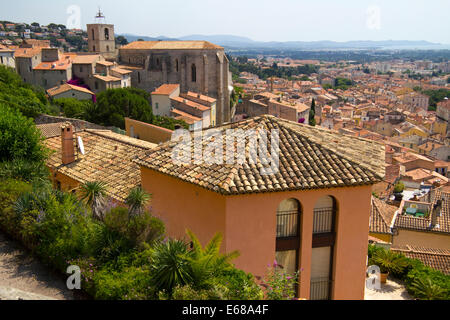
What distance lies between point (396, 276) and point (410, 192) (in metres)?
28.0

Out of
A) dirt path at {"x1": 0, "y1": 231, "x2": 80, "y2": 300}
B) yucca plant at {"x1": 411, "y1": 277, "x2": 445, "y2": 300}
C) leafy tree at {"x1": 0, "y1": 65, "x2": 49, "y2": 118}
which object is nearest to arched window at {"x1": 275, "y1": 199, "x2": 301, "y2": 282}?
dirt path at {"x1": 0, "y1": 231, "x2": 80, "y2": 300}

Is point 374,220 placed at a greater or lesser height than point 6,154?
lesser

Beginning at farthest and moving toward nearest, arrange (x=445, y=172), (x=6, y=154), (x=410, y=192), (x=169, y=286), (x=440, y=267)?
(x=445, y=172), (x=410, y=192), (x=440, y=267), (x=6, y=154), (x=169, y=286)

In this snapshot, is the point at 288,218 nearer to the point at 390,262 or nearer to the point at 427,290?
the point at 427,290

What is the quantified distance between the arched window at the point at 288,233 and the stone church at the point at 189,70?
177ft

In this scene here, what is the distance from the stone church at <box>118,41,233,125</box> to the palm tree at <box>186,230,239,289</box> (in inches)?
2223

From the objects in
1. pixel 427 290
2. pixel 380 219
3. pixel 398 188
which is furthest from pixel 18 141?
pixel 398 188

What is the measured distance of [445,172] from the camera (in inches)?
2319

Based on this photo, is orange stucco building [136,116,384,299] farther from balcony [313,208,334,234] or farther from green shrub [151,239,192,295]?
green shrub [151,239,192,295]

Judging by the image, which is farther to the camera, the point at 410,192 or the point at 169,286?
the point at 410,192

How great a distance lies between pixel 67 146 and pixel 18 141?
1.82m

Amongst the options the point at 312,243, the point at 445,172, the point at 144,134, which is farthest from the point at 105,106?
the point at 445,172

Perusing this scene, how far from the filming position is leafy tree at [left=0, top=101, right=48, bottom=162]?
14.5 metres
